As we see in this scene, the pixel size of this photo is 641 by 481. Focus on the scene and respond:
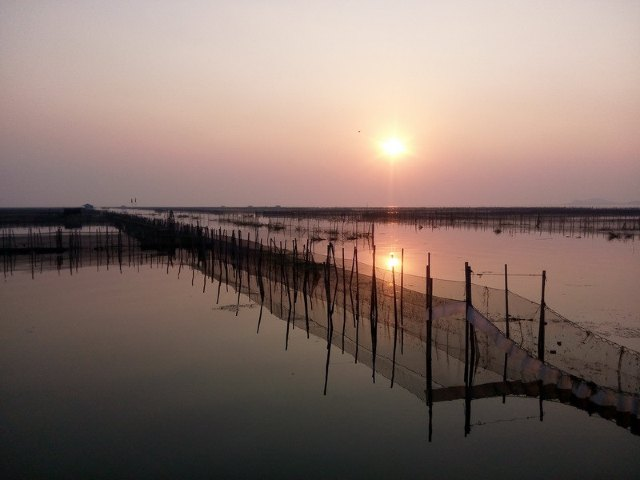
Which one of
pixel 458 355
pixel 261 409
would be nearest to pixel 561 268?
pixel 458 355

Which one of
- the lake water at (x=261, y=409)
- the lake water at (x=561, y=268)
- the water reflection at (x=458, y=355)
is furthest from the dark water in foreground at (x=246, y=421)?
the lake water at (x=561, y=268)

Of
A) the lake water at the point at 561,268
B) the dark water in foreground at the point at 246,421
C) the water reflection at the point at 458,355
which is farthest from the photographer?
the lake water at the point at 561,268

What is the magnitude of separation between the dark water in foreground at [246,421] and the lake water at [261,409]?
25mm

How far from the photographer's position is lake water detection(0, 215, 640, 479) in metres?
6.27

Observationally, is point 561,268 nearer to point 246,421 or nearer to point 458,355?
point 458,355

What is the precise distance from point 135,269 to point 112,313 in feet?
28.1

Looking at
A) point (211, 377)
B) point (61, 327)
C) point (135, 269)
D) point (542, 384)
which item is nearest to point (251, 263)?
point (135, 269)

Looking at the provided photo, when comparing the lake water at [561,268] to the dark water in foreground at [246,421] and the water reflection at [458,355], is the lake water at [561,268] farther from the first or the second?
the dark water in foreground at [246,421]

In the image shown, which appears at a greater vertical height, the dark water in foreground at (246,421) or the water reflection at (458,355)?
the water reflection at (458,355)

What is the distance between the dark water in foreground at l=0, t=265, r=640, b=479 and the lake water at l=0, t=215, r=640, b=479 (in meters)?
0.02

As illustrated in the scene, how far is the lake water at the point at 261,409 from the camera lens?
20.6 feet

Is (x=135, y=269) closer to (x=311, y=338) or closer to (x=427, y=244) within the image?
(x=311, y=338)

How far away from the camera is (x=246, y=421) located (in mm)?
7367

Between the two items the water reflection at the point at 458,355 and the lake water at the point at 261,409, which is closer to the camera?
the lake water at the point at 261,409
